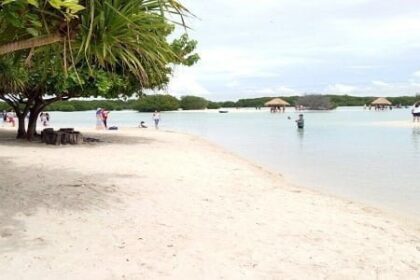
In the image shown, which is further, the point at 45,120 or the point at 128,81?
the point at 45,120

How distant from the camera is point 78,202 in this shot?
21.1 ft

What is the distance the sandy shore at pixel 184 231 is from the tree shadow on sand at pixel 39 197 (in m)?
0.01

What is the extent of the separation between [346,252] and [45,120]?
30901 millimetres

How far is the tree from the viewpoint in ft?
341

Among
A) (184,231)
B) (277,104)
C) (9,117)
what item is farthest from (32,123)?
(277,104)

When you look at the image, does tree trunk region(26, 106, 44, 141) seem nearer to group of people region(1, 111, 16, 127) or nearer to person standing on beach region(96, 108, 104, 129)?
person standing on beach region(96, 108, 104, 129)

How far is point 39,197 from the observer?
21.6ft

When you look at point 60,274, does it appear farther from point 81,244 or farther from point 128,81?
point 128,81

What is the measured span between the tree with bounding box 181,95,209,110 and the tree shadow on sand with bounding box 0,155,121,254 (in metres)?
94.3

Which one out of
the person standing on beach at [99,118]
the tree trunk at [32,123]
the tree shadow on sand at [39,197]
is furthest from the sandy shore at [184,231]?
the person standing on beach at [99,118]

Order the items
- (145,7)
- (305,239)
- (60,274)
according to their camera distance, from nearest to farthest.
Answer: (60,274), (145,7), (305,239)

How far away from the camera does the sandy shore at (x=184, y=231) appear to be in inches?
165

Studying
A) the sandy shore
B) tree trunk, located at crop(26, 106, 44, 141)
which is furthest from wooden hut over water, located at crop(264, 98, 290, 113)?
the sandy shore

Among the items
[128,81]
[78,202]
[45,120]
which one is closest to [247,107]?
[45,120]
